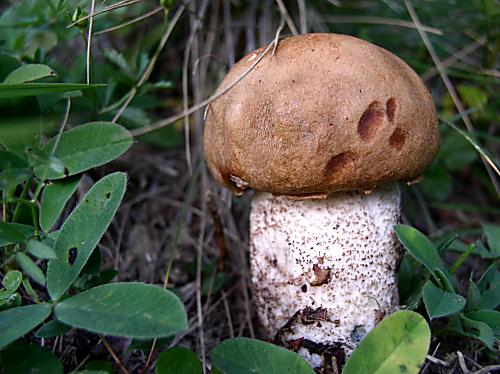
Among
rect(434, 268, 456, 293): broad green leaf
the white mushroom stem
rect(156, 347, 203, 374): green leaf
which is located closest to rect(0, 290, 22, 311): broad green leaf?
rect(156, 347, 203, 374): green leaf

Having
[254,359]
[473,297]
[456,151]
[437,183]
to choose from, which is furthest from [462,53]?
[254,359]

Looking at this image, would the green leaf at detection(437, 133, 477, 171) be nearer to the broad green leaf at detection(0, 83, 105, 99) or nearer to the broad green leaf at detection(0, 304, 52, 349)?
the broad green leaf at detection(0, 83, 105, 99)

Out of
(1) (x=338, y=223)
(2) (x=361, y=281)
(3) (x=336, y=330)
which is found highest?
(1) (x=338, y=223)

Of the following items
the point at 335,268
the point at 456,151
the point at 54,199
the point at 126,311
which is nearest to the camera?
the point at 126,311

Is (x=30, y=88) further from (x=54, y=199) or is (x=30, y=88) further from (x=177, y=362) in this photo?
(x=177, y=362)

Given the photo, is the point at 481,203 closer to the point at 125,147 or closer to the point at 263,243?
the point at 263,243

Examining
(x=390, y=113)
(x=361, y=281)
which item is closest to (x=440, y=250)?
(x=361, y=281)
